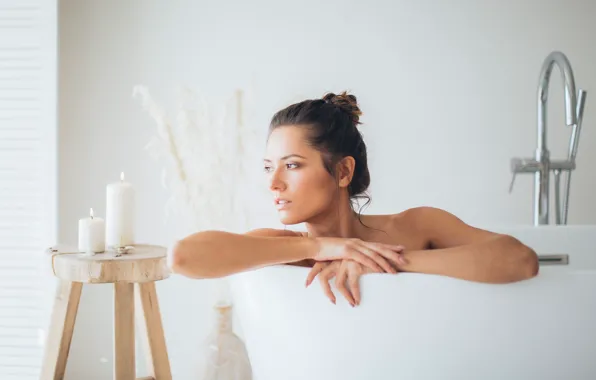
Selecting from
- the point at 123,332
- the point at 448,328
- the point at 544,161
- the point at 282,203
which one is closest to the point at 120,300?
the point at 123,332

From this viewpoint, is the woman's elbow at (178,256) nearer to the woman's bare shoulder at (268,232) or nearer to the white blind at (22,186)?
the woman's bare shoulder at (268,232)

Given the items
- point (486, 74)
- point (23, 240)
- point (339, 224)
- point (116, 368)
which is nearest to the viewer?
point (339, 224)

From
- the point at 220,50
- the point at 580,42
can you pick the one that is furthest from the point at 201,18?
the point at 580,42

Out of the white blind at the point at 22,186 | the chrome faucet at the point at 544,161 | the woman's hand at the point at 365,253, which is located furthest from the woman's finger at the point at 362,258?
the white blind at the point at 22,186

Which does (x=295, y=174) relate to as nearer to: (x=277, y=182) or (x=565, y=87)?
(x=277, y=182)

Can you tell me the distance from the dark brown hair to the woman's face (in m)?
0.02

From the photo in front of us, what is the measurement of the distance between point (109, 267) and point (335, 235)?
613 millimetres

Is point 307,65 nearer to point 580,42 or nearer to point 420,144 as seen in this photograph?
point 420,144

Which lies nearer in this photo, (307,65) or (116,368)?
(116,368)

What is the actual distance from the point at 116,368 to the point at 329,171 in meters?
0.84

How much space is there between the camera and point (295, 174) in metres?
1.32

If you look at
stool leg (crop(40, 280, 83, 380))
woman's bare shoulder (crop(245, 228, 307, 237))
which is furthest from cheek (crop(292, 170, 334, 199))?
stool leg (crop(40, 280, 83, 380))

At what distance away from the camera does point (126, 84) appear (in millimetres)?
2461

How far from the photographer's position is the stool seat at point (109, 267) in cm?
159
